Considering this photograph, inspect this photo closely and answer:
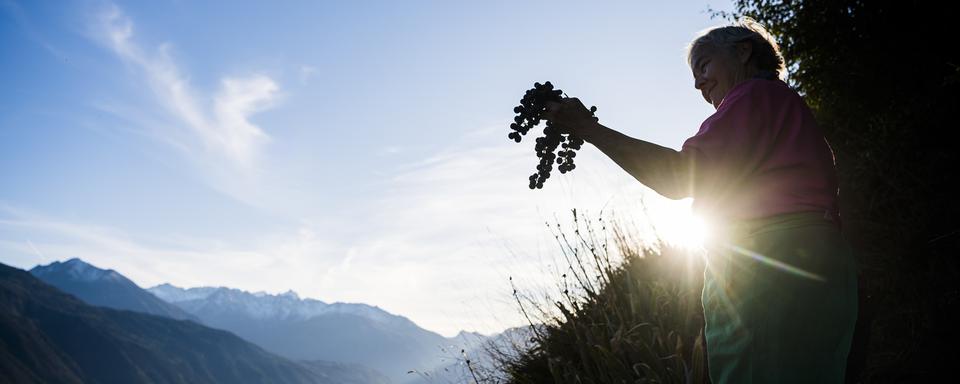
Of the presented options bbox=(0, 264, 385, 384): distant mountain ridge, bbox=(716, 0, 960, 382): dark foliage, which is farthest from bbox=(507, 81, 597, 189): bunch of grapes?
bbox=(0, 264, 385, 384): distant mountain ridge

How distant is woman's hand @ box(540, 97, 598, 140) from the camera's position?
1483 millimetres

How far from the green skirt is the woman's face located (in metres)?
0.49

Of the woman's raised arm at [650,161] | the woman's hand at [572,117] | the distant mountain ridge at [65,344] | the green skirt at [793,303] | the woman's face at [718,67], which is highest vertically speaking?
the woman's face at [718,67]

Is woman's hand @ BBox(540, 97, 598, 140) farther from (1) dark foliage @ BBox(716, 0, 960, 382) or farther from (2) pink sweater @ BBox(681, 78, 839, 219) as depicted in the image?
(1) dark foliage @ BBox(716, 0, 960, 382)

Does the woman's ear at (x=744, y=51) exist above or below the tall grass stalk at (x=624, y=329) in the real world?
above

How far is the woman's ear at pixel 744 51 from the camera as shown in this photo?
1602mm

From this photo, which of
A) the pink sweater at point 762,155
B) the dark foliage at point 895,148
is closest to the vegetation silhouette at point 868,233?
the dark foliage at point 895,148

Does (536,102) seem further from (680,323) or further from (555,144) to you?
(680,323)

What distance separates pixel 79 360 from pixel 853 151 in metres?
216

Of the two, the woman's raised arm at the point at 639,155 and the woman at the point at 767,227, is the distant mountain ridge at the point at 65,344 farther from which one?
the woman at the point at 767,227

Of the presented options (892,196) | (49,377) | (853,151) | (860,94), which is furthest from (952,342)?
(49,377)

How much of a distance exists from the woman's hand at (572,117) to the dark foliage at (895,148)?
349cm

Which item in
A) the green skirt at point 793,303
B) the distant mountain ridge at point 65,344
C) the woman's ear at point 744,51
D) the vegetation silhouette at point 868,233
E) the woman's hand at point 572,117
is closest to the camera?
the green skirt at point 793,303

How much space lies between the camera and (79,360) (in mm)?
165625
